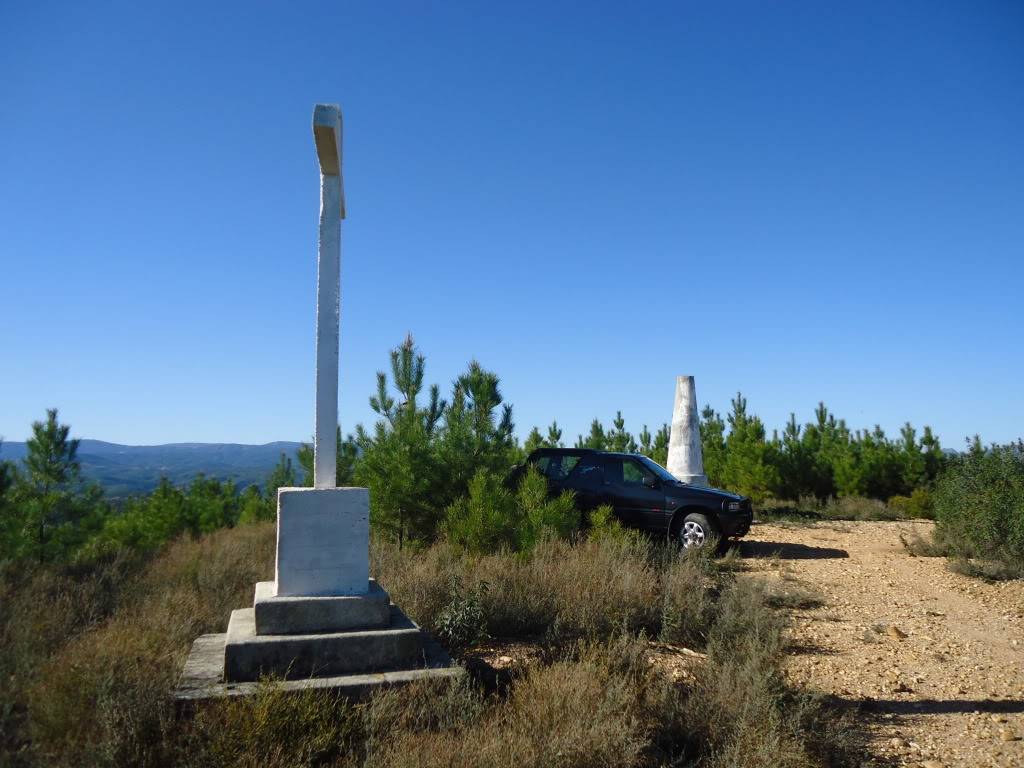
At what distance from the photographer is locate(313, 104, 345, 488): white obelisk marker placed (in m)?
4.65

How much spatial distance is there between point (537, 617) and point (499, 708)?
2.14 metres

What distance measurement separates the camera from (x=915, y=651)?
252 inches

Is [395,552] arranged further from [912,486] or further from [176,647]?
[912,486]

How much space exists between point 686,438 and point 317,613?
37.2 ft

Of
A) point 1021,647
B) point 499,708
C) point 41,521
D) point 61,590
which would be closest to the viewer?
point 499,708

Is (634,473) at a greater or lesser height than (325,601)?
greater

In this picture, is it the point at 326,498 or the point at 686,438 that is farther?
the point at 686,438

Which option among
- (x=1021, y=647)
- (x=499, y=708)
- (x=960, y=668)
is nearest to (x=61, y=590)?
(x=499, y=708)

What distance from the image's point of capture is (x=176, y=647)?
188 inches

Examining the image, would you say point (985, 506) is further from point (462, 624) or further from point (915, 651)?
point (462, 624)

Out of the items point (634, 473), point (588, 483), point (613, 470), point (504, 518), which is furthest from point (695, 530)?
point (504, 518)

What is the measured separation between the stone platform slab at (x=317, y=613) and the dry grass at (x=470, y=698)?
551mm

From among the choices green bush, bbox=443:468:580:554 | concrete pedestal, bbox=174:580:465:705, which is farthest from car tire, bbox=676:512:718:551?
concrete pedestal, bbox=174:580:465:705

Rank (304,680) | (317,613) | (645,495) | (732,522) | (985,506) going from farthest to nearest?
(645,495), (732,522), (985,506), (317,613), (304,680)
